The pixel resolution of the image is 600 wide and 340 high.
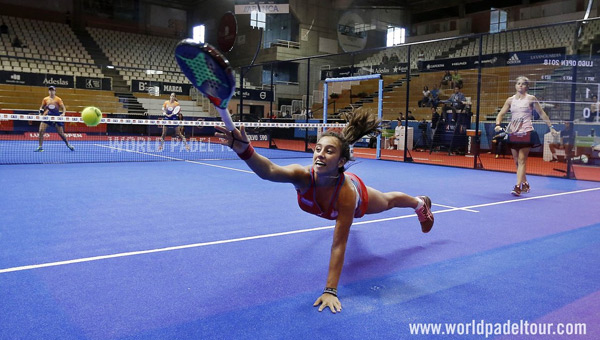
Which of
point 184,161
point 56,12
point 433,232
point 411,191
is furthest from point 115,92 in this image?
point 433,232

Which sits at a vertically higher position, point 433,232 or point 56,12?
point 56,12

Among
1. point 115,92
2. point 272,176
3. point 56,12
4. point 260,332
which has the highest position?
point 56,12

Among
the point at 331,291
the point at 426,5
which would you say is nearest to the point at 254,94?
the point at 426,5

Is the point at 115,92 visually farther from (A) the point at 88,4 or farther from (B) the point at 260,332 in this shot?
(B) the point at 260,332

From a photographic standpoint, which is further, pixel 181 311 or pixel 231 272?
pixel 231 272

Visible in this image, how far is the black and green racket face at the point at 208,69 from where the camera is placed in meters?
2.24

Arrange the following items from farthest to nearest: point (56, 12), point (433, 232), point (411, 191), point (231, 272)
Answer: point (56, 12), point (411, 191), point (433, 232), point (231, 272)

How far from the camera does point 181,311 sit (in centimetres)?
255

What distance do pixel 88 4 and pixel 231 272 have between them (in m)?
33.5

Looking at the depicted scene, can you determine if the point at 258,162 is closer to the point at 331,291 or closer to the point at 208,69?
the point at 208,69

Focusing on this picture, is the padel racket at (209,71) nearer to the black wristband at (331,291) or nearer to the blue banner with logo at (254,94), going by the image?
the black wristband at (331,291)

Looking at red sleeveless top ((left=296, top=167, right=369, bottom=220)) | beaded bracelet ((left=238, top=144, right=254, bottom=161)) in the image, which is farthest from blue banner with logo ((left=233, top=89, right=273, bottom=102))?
beaded bracelet ((left=238, top=144, right=254, bottom=161))

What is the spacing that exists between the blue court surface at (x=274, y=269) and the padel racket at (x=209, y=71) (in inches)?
44.0

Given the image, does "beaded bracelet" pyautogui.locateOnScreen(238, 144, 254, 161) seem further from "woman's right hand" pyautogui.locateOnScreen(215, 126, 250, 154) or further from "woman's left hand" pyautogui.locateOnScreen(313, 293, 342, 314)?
"woman's left hand" pyautogui.locateOnScreen(313, 293, 342, 314)
